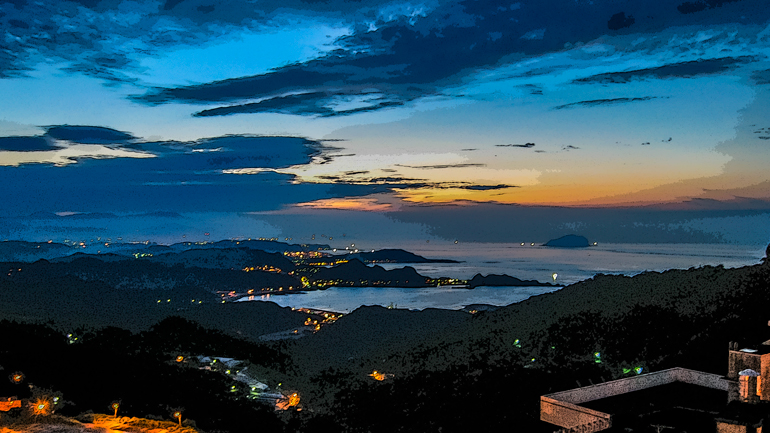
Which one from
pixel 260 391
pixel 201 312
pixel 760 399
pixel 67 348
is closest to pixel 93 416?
pixel 260 391

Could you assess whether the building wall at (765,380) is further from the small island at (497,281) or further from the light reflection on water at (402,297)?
the small island at (497,281)

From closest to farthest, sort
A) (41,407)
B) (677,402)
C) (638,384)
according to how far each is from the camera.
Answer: (677,402) < (638,384) < (41,407)

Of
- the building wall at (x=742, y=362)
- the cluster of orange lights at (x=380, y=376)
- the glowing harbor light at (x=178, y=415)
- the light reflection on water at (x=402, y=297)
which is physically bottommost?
the light reflection on water at (x=402, y=297)

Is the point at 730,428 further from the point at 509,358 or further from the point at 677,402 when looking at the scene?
the point at 509,358

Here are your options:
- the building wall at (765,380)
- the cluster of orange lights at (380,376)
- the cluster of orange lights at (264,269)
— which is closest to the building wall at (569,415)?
the building wall at (765,380)

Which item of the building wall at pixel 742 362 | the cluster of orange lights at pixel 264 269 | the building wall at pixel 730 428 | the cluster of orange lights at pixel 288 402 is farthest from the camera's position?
the cluster of orange lights at pixel 264 269

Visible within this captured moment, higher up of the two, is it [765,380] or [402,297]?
[765,380]

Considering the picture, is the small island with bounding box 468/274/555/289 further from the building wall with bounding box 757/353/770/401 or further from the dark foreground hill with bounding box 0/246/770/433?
the building wall with bounding box 757/353/770/401

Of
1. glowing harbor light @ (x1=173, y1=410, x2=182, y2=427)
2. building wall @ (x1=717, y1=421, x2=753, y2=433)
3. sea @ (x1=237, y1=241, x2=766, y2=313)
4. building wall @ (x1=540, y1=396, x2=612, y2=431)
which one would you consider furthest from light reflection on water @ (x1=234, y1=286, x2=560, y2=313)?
building wall @ (x1=717, y1=421, x2=753, y2=433)

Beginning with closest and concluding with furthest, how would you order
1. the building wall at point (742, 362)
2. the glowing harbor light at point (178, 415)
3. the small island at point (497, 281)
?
the building wall at point (742, 362)
the glowing harbor light at point (178, 415)
the small island at point (497, 281)

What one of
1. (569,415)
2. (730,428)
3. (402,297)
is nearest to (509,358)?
(569,415)

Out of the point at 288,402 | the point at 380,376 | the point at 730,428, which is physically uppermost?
the point at 730,428
